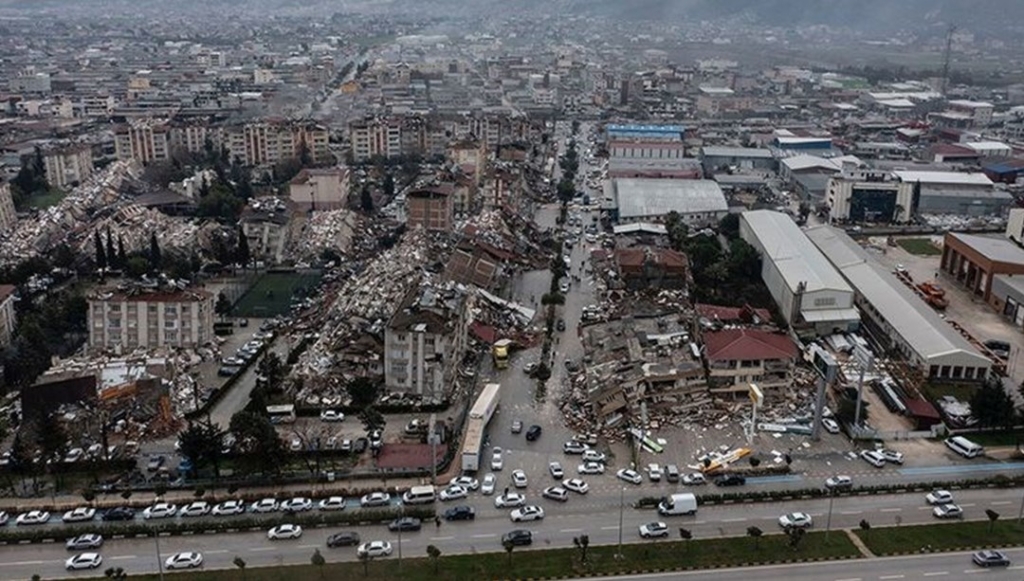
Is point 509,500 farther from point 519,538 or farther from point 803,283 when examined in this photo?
point 803,283

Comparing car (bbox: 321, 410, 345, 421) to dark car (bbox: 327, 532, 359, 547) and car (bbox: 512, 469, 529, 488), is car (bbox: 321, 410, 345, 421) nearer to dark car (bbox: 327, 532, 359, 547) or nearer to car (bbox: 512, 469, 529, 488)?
car (bbox: 512, 469, 529, 488)

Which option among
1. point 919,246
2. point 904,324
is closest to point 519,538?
point 904,324

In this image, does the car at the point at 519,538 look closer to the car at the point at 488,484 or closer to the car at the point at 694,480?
the car at the point at 488,484

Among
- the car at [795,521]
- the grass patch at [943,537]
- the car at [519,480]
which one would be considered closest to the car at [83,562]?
the car at [519,480]

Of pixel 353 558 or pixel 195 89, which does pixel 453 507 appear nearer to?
pixel 353 558

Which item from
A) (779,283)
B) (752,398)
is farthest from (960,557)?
(779,283)

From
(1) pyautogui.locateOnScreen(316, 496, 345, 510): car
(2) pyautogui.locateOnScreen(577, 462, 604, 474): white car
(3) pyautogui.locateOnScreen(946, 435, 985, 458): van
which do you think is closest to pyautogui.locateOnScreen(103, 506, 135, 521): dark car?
(1) pyautogui.locateOnScreen(316, 496, 345, 510): car
